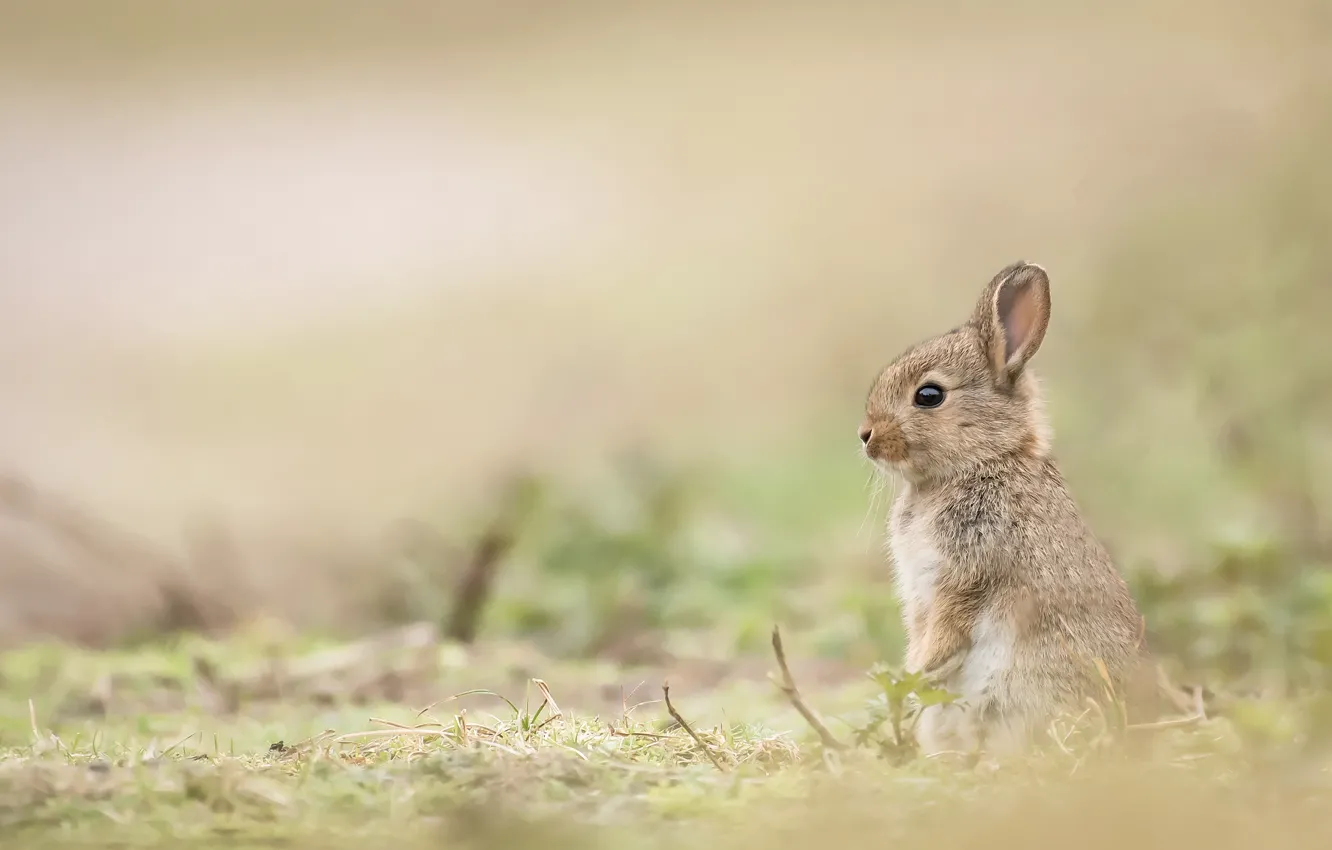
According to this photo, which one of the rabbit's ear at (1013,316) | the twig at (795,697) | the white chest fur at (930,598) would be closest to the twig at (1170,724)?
the white chest fur at (930,598)

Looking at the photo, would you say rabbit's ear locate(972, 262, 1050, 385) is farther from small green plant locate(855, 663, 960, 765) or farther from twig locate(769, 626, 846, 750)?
twig locate(769, 626, 846, 750)

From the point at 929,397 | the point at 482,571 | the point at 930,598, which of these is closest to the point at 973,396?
the point at 929,397

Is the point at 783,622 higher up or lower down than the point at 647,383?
lower down

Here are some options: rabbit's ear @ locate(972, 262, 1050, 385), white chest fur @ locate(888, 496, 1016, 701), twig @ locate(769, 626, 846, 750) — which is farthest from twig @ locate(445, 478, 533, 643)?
twig @ locate(769, 626, 846, 750)

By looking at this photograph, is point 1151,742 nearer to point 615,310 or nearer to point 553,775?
point 553,775

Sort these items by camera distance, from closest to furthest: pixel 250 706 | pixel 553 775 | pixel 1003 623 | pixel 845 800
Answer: pixel 845 800, pixel 553 775, pixel 1003 623, pixel 250 706

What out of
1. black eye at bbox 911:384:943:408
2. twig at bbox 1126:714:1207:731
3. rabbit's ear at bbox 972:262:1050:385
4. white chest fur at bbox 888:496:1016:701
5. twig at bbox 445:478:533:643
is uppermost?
rabbit's ear at bbox 972:262:1050:385

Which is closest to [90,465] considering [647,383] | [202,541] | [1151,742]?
[202,541]
